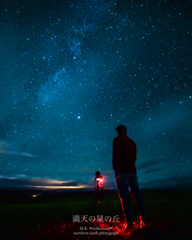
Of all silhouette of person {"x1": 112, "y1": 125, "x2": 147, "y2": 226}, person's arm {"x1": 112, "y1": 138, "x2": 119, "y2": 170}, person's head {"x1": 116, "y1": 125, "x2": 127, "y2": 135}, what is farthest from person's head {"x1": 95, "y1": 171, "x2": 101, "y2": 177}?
person's head {"x1": 116, "y1": 125, "x2": 127, "y2": 135}

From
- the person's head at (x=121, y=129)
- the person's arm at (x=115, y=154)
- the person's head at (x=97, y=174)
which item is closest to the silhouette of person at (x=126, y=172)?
the person's arm at (x=115, y=154)

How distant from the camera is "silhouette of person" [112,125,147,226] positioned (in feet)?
12.1

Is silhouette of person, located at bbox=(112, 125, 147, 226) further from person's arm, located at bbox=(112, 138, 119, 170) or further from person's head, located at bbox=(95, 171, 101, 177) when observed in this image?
person's head, located at bbox=(95, 171, 101, 177)

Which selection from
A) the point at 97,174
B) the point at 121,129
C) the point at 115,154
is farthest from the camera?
the point at 97,174

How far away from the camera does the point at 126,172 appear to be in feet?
12.7

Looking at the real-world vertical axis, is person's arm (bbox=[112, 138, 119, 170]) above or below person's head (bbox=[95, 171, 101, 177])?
above

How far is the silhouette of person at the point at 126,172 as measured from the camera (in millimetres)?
3691

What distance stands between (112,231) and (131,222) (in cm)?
53

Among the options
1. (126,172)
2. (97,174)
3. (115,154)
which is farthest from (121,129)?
(97,174)

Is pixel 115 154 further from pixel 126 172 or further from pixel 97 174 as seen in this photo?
pixel 97 174

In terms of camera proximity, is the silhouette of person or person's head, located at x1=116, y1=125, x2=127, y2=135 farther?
person's head, located at x1=116, y1=125, x2=127, y2=135

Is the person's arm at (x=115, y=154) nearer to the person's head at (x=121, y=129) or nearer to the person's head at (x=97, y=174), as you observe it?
the person's head at (x=121, y=129)

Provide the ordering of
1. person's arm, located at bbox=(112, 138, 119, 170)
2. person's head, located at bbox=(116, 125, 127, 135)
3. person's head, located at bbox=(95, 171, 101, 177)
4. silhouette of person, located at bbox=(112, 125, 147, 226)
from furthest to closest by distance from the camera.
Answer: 1. person's head, located at bbox=(95, 171, 101, 177)
2. person's head, located at bbox=(116, 125, 127, 135)
3. person's arm, located at bbox=(112, 138, 119, 170)
4. silhouette of person, located at bbox=(112, 125, 147, 226)

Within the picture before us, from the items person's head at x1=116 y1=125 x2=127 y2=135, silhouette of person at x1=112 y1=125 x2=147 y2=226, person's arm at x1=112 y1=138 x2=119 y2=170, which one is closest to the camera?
silhouette of person at x1=112 y1=125 x2=147 y2=226
